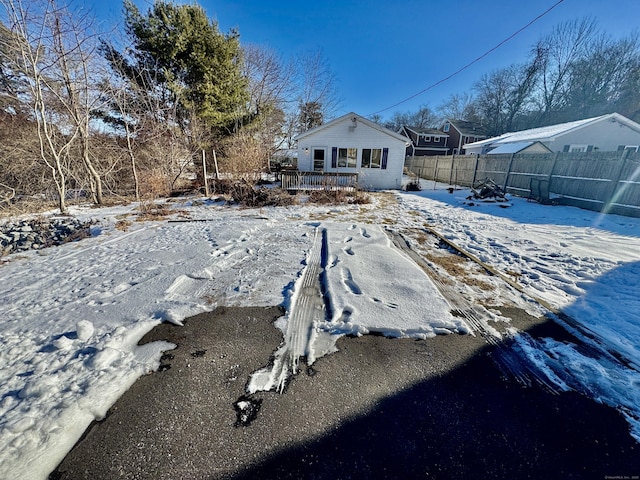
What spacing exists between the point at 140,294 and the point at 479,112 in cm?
4436

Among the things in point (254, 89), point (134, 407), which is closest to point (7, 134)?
point (134, 407)

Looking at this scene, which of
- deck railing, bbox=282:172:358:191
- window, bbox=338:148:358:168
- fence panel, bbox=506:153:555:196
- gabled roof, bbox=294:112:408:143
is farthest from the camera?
window, bbox=338:148:358:168

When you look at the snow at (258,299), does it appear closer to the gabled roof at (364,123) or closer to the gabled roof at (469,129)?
the gabled roof at (364,123)

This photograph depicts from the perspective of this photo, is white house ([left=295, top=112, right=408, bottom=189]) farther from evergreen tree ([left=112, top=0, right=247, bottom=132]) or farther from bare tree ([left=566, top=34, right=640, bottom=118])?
bare tree ([left=566, top=34, right=640, bottom=118])

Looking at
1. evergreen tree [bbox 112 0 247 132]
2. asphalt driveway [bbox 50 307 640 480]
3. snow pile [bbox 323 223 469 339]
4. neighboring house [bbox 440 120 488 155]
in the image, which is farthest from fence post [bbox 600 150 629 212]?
neighboring house [bbox 440 120 488 155]

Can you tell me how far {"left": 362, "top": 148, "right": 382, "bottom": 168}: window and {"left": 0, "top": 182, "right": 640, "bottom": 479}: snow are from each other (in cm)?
893

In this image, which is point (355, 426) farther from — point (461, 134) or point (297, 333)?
point (461, 134)

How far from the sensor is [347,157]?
45.3 ft

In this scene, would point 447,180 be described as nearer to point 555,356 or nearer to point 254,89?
point 254,89

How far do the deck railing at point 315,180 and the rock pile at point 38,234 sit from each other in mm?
6731

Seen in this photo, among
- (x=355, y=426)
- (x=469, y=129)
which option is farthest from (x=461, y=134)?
A: (x=355, y=426)

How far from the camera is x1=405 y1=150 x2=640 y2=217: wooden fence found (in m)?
7.07

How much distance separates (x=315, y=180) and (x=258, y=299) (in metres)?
8.57

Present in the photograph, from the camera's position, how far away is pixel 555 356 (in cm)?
206
